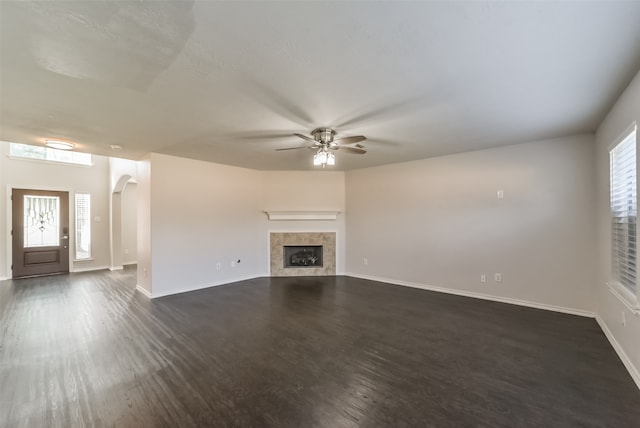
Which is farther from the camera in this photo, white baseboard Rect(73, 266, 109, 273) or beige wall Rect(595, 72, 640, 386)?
white baseboard Rect(73, 266, 109, 273)

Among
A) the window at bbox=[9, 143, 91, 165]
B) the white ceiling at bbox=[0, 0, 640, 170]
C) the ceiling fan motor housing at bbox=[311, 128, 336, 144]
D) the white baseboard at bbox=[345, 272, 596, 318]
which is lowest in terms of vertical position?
the white baseboard at bbox=[345, 272, 596, 318]

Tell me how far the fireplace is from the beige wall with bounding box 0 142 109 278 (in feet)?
16.6

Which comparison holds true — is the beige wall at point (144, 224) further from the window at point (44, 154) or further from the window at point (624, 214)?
the window at point (624, 214)

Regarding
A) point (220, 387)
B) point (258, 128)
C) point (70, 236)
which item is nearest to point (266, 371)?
point (220, 387)

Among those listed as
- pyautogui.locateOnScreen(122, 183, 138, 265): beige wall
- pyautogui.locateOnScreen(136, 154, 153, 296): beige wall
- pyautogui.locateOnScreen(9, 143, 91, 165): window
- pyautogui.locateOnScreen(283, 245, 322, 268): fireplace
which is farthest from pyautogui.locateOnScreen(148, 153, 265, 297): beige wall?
pyautogui.locateOnScreen(122, 183, 138, 265): beige wall

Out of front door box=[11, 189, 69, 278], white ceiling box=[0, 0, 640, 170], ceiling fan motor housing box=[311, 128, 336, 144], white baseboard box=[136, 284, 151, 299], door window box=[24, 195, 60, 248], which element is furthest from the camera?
door window box=[24, 195, 60, 248]

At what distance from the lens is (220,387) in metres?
2.11

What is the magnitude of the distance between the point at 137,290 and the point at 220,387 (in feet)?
12.6

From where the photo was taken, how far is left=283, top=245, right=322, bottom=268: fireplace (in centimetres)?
627

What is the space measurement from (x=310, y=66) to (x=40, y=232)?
7911mm

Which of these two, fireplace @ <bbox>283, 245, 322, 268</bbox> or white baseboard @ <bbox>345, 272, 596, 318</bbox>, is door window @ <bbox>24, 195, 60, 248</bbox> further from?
white baseboard @ <bbox>345, 272, 596, 318</bbox>

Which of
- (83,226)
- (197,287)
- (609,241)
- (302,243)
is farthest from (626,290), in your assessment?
(83,226)

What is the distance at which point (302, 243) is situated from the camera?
20.1ft

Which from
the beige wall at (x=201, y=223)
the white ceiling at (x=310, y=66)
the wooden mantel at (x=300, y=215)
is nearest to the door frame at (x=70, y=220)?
the white ceiling at (x=310, y=66)
